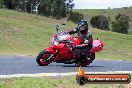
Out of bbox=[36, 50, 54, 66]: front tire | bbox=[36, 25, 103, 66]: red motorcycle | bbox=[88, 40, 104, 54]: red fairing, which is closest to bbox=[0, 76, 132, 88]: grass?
bbox=[36, 50, 54, 66]: front tire

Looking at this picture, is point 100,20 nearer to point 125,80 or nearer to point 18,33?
point 18,33

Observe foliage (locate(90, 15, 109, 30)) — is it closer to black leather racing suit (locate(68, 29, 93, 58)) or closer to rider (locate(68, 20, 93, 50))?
black leather racing suit (locate(68, 29, 93, 58))

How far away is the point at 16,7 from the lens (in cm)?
→ 12125

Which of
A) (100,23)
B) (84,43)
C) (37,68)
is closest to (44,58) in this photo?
(84,43)

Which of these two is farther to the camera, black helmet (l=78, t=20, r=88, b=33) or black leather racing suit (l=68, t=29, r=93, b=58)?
black leather racing suit (l=68, t=29, r=93, b=58)

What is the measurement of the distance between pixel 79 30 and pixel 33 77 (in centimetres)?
508

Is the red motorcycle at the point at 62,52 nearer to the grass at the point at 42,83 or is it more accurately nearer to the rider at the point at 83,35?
the rider at the point at 83,35

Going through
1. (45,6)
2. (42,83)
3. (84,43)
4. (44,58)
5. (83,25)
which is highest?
(83,25)

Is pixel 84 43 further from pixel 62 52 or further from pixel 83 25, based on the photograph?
pixel 62 52

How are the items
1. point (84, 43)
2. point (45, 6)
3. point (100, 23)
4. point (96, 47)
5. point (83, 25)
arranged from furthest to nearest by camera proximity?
point (100, 23) → point (45, 6) → point (96, 47) → point (84, 43) → point (83, 25)

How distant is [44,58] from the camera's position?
596 inches

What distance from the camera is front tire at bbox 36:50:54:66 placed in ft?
49.2

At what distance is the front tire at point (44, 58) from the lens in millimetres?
15000

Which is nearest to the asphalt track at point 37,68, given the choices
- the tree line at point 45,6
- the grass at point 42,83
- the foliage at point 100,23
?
the grass at point 42,83
